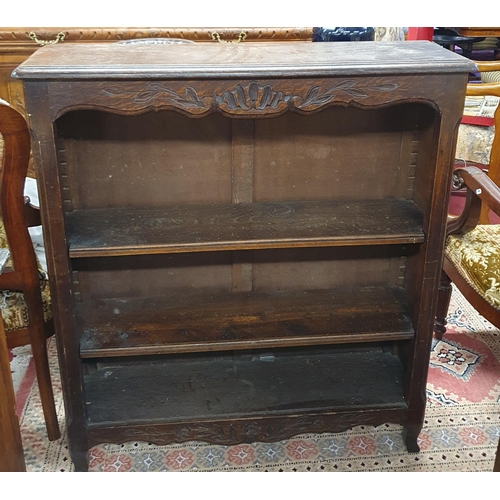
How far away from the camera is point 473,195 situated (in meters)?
2.11

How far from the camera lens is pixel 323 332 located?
6.24ft

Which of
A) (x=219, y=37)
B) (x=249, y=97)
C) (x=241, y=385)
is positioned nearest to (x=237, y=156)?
(x=249, y=97)

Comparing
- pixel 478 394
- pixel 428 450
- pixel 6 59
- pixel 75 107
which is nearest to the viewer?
pixel 75 107

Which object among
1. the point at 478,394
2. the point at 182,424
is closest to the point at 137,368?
the point at 182,424

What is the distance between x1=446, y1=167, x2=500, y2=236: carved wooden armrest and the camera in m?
2.02

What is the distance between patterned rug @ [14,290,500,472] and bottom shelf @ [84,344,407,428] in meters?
0.20

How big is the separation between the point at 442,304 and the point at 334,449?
0.83 m

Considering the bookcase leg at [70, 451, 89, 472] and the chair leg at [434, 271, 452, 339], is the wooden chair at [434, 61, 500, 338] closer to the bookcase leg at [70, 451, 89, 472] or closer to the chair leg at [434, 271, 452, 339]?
the chair leg at [434, 271, 452, 339]

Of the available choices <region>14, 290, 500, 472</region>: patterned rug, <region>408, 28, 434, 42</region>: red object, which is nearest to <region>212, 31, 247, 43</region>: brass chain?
<region>408, 28, 434, 42</region>: red object

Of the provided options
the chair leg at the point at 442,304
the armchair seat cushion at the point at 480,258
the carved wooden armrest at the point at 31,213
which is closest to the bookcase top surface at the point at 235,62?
the carved wooden armrest at the point at 31,213

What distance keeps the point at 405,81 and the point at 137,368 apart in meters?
1.30

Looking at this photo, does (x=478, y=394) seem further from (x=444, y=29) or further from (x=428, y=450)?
(x=444, y=29)

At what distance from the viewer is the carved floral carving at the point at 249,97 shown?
59.3 inches

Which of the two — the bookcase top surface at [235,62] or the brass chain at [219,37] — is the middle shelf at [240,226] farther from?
the brass chain at [219,37]
